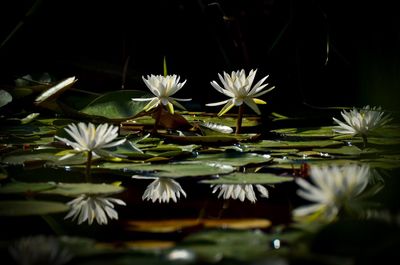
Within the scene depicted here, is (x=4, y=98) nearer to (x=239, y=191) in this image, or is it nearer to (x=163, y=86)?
(x=163, y=86)

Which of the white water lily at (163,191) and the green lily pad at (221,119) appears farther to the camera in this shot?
the green lily pad at (221,119)

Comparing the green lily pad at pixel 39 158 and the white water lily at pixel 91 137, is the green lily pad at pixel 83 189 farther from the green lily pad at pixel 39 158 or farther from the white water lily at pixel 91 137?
the green lily pad at pixel 39 158

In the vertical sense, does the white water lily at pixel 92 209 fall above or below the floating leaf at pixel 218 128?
below

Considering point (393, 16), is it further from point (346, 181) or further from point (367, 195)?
point (346, 181)

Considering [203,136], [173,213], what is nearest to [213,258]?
[173,213]

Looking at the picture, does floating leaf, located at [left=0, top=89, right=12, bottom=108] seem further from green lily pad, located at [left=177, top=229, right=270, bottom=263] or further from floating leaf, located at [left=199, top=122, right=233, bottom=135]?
green lily pad, located at [left=177, top=229, right=270, bottom=263]

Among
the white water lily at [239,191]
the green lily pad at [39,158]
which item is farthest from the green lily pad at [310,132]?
the green lily pad at [39,158]

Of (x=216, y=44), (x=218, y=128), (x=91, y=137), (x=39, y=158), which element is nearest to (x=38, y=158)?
(x=39, y=158)
